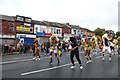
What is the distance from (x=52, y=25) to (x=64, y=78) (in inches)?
1908

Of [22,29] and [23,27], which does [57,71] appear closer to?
[22,29]

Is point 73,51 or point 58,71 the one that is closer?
point 58,71

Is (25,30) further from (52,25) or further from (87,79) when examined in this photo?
(87,79)

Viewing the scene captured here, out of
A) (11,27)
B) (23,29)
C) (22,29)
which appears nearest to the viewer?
(11,27)

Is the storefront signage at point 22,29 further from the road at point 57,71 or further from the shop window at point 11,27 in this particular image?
A: the road at point 57,71

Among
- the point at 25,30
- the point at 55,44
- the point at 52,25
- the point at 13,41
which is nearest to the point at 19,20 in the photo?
the point at 25,30

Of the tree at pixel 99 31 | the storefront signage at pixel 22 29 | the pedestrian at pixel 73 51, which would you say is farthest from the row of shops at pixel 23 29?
the tree at pixel 99 31

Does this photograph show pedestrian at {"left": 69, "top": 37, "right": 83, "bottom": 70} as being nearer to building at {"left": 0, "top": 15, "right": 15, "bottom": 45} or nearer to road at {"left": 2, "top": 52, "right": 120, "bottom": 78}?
road at {"left": 2, "top": 52, "right": 120, "bottom": 78}

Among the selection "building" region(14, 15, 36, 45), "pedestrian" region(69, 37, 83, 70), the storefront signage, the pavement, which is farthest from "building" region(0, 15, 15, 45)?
"pedestrian" region(69, 37, 83, 70)

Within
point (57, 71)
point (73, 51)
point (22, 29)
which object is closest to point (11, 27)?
point (22, 29)

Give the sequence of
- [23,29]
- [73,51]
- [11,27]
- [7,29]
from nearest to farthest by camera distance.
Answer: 1. [73,51]
2. [7,29]
3. [11,27]
4. [23,29]

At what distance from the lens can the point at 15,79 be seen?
8.30m

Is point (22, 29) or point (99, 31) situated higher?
point (99, 31)

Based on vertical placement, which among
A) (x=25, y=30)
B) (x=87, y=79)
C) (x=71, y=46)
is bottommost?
(x=87, y=79)
